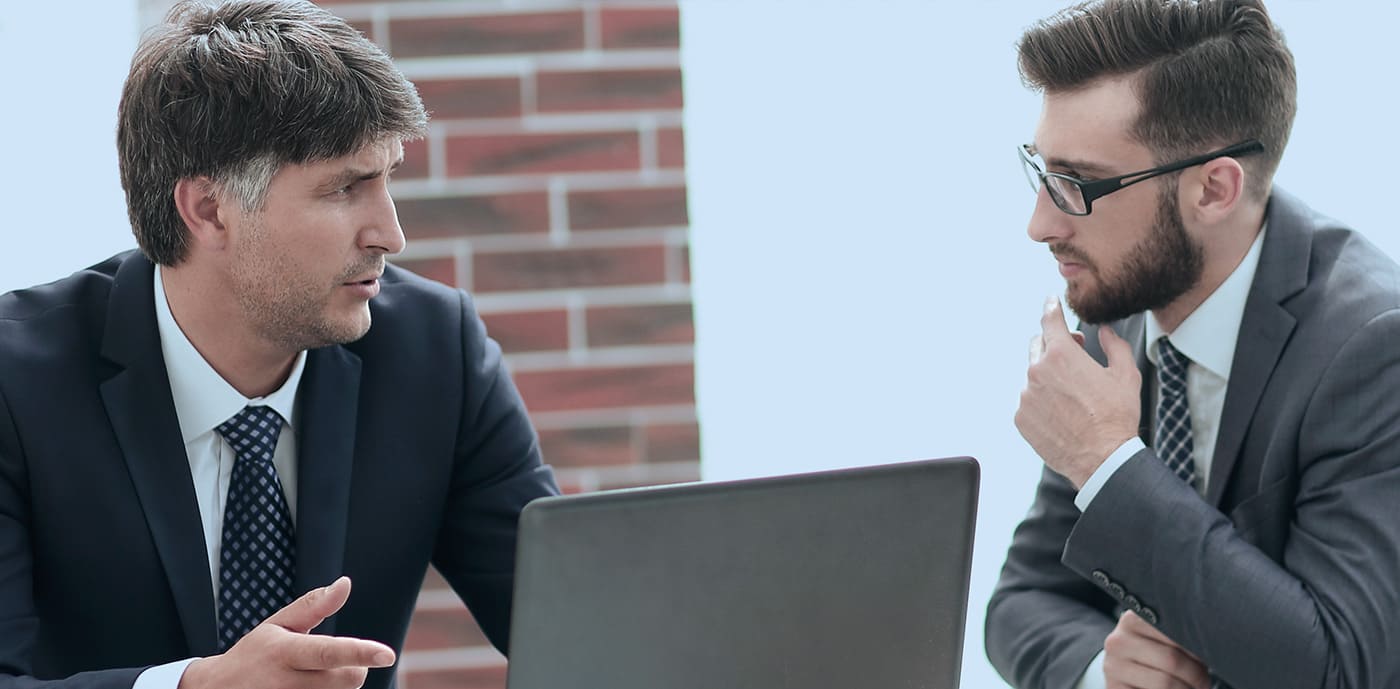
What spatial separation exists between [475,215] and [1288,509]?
45.8 inches

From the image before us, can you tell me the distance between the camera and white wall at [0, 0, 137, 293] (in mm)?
2145

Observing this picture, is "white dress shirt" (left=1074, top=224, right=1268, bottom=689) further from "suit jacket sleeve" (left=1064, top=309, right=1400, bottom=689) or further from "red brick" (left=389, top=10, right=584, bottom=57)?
"red brick" (left=389, top=10, right=584, bottom=57)

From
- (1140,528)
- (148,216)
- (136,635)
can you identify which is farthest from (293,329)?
(1140,528)

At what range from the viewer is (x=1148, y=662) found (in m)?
1.54

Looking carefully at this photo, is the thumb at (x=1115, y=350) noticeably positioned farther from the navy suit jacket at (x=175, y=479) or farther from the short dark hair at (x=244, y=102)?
the short dark hair at (x=244, y=102)

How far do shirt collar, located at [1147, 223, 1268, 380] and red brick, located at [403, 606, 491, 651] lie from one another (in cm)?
110

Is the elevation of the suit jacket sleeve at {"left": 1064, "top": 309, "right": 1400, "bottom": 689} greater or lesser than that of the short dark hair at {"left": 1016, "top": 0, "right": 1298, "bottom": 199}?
lesser

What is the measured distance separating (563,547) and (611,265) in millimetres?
1096

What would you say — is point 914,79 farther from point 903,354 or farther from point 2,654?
point 2,654

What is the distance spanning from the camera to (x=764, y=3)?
219 cm

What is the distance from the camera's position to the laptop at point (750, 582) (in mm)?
1054

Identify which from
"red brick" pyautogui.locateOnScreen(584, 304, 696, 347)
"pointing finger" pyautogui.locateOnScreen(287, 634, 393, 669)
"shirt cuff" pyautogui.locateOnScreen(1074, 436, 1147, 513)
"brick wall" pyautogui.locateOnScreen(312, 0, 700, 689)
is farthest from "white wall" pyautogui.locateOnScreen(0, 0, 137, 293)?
"shirt cuff" pyautogui.locateOnScreen(1074, 436, 1147, 513)

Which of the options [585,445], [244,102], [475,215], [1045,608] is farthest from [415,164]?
[1045,608]

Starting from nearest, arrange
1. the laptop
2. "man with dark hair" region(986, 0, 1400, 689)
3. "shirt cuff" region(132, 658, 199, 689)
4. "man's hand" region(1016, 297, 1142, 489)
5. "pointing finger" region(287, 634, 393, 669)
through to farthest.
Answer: the laptop
"pointing finger" region(287, 634, 393, 669)
"shirt cuff" region(132, 658, 199, 689)
"man with dark hair" region(986, 0, 1400, 689)
"man's hand" region(1016, 297, 1142, 489)
